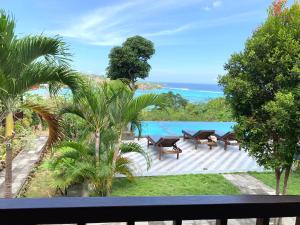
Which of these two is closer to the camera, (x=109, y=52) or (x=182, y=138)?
(x=182, y=138)

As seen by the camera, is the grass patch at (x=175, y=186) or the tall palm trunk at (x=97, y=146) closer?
the tall palm trunk at (x=97, y=146)

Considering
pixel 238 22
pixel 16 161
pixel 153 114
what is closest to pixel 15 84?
pixel 16 161

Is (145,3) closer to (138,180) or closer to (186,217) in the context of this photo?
(138,180)

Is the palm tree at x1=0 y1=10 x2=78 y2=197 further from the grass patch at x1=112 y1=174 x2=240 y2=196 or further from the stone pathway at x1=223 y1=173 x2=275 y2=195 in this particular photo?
the stone pathway at x1=223 y1=173 x2=275 y2=195

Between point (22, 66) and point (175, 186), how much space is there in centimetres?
375

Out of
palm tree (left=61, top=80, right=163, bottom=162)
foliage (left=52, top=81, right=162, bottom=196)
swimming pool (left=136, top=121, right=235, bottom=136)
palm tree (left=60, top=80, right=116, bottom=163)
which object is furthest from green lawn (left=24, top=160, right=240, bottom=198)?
swimming pool (left=136, top=121, right=235, bottom=136)

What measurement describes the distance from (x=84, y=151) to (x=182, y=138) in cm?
646

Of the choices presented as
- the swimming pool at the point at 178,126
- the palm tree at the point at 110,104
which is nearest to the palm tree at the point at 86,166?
the palm tree at the point at 110,104

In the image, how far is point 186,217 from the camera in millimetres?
724

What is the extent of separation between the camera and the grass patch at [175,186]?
19.1ft

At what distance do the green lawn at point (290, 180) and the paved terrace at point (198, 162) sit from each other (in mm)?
389

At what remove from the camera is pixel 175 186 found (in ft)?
20.4

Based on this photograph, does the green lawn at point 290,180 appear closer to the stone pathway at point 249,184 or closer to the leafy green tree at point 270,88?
the stone pathway at point 249,184

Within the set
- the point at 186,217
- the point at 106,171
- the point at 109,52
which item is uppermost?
the point at 109,52
